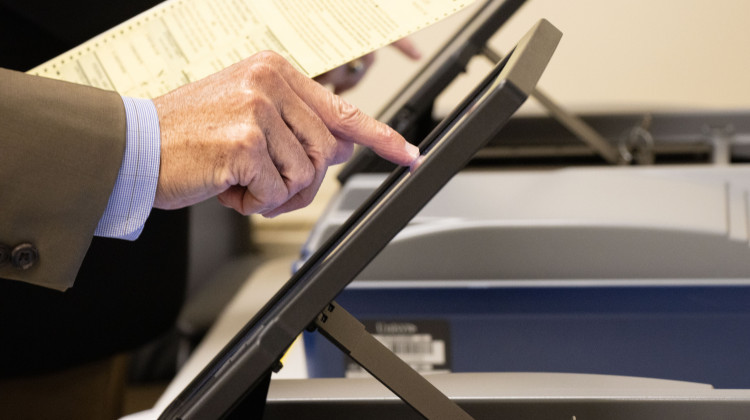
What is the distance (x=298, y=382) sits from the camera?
524 millimetres

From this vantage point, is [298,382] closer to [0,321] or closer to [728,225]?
[728,225]

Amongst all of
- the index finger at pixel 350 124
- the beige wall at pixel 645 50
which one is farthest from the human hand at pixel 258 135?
the beige wall at pixel 645 50

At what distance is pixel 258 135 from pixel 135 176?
0.30 ft

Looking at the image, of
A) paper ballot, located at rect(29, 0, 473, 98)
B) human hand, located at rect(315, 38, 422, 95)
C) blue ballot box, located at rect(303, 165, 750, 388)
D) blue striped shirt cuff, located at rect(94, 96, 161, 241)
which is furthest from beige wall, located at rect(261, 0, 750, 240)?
blue striped shirt cuff, located at rect(94, 96, 161, 241)

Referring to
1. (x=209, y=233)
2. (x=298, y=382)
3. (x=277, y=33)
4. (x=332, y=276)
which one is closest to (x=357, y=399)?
(x=298, y=382)

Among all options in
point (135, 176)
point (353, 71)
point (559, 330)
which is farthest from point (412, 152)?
point (353, 71)

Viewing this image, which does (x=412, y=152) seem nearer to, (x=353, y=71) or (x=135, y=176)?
(x=135, y=176)

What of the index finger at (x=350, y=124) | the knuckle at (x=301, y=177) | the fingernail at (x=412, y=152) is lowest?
the knuckle at (x=301, y=177)

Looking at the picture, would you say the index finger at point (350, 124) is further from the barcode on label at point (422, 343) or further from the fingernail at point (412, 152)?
the barcode on label at point (422, 343)

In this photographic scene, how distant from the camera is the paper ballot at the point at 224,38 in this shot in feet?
1.73

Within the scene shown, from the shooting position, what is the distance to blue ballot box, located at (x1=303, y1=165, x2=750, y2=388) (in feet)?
2.11

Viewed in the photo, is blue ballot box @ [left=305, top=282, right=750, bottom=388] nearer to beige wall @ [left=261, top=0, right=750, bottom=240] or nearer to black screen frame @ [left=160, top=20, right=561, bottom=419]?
black screen frame @ [left=160, top=20, right=561, bottom=419]

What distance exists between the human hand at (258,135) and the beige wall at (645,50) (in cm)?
120

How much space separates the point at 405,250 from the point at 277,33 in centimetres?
24
